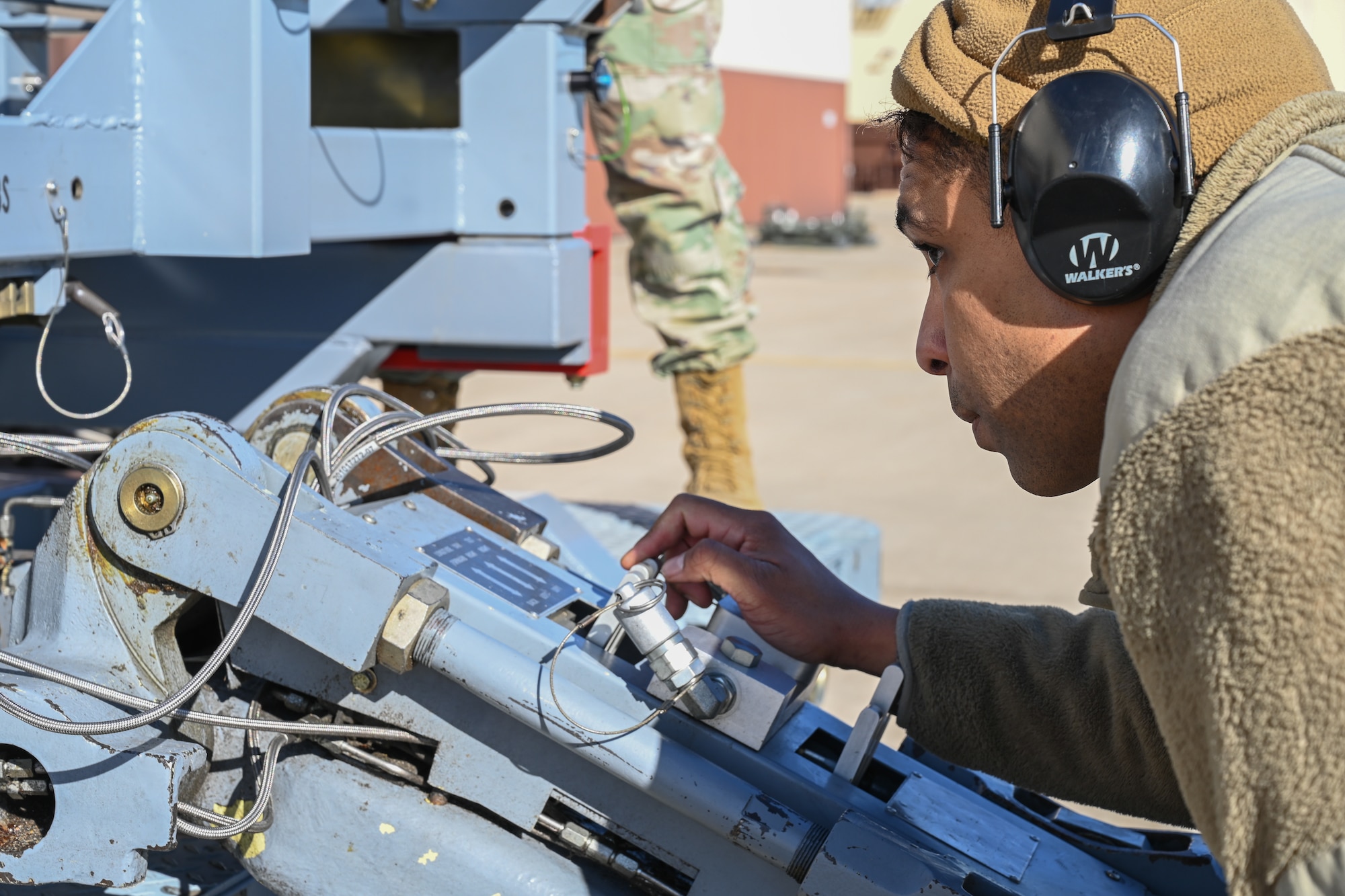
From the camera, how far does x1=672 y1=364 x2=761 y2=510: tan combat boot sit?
337cm

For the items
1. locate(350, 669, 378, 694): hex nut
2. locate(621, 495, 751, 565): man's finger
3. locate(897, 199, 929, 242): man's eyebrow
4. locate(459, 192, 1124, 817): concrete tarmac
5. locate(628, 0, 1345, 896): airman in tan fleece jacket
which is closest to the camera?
locate(628, 0, 1345, 896): airman in tan fleece jacket

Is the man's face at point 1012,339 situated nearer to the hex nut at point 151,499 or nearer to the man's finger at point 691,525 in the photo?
the man's finger at point 691,525

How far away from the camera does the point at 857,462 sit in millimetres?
5199

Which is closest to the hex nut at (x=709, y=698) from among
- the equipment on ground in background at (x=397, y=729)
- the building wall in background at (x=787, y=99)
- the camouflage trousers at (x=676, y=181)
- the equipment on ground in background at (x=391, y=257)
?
the equipment on ground in background at (x=397, y=729)

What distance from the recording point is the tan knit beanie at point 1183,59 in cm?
94

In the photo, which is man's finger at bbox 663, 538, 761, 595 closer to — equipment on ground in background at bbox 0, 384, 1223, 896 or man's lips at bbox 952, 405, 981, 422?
equipment on ground in background at bbox 0, 384, 1223, 896

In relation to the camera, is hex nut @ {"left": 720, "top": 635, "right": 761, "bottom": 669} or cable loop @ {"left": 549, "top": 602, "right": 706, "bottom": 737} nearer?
cable loop @ {"left": 549, "top": 602, "right": 706, "bottom": 737}

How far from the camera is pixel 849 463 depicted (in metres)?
5.18

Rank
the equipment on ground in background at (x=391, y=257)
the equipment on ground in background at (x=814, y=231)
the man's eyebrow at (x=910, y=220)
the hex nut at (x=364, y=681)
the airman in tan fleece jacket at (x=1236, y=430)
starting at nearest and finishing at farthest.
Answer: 1. the airman in tan fleece jacket at (x=1236, y=430)
2. the man's eyebrow at (x=910, y=220)
3. the hex nut at (x=364, y=681)
4. the equipment on ground in background at (x=391, y=257)
5. the equipment on ground in background at (x=814, y=231)

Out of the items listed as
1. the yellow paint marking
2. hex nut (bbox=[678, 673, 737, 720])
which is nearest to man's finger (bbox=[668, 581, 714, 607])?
hex nut (bbox=[678, 673, 737, 720])

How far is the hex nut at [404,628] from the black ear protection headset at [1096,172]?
60 cm

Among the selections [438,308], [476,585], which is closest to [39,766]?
[476,585]

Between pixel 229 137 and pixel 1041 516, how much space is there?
332 centimetres

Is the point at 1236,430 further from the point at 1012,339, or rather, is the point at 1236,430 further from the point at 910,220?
the point at 910,220
